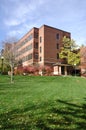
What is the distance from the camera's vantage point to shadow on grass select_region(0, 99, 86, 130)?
251 inches

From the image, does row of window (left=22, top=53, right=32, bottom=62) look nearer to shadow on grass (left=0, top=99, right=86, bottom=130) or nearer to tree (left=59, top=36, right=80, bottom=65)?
tree (left=59, top=36, right=80, bottom=65)

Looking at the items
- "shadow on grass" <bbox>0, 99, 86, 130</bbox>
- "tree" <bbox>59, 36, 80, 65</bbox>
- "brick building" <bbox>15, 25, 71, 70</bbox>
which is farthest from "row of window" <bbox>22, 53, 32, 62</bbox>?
"shadow on grass" <bbox>0, 99, 86, 130</bbox>

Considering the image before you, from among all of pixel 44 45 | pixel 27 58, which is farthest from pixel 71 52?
pixel 27 58

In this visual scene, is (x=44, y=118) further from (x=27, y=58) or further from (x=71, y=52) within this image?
(x=27, y=58)

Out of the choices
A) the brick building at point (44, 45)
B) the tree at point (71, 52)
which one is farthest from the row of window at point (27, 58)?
the tree at point (71, 52)

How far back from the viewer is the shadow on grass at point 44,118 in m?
6.38

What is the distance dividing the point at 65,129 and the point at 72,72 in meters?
53.5

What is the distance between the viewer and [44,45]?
187ft

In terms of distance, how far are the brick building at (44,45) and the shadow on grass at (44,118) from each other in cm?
4775

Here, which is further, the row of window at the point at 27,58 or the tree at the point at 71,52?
the row of window at the point at 27,58

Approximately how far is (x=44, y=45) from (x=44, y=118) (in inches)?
1979

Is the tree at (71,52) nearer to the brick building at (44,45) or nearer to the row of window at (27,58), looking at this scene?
the brick building at (44,45)

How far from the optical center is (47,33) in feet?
190

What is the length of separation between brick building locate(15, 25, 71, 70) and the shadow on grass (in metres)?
47.7
